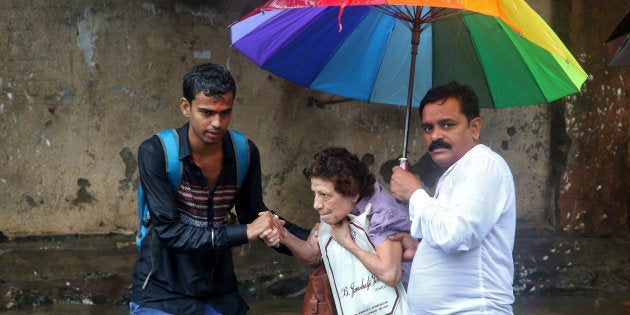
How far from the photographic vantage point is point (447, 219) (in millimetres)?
2967

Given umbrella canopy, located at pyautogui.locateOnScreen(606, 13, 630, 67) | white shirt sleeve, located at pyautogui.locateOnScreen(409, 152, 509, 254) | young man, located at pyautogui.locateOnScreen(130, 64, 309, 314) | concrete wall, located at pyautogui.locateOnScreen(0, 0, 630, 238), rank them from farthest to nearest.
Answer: concrete wall, located at pyautogui.locateOnScreen(0, 0, 630, 238), umbrella canopy, located at pyautogui.locateOnScreen(606, 13, 630, 67), young man, located at pyautogui.locateOnScreen(130, 64, 309, 314), white shirt sleeve, located at pyautogui.locateOnScreen(409, 152, 509, 254)

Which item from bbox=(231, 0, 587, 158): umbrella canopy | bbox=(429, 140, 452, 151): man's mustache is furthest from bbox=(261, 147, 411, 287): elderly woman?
bbox=(231, 0, 587, 158): umbrella canopy

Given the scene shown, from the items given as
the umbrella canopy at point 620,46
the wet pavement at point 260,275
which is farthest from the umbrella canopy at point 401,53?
the wet pavement at point 260,275

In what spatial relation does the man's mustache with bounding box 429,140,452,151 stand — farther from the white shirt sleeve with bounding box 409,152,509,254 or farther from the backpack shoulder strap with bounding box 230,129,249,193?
the backpack shoulder strap with bounding box 230,129,249,193

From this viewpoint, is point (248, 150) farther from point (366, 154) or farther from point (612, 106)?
point (612, 106)

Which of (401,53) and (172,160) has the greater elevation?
(401,53)

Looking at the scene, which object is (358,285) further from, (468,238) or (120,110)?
(120,110)

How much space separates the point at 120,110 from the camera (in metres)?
5.30

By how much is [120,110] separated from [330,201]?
2.23 m

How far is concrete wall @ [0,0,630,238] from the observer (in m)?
5.20

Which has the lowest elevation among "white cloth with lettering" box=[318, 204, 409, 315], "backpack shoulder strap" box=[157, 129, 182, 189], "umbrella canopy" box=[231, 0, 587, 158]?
"white cloth with lettering" box=[318, 204, 409, 315]

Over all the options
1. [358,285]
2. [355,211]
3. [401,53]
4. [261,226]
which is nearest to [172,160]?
[261,226]

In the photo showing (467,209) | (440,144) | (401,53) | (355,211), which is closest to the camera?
(467,209)

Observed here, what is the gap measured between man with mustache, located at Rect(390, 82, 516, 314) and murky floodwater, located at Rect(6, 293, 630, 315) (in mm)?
2276
